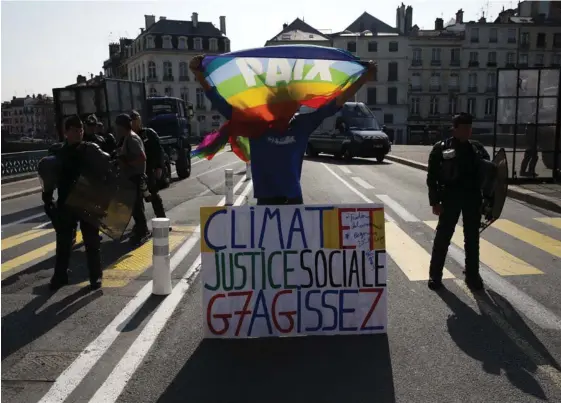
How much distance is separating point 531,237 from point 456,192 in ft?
11.7

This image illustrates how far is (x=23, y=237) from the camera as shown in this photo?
9.34 metres

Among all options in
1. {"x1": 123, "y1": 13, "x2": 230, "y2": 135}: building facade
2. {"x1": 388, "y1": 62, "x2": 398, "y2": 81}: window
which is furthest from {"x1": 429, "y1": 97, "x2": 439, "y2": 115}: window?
{"x1": 123, "y1": 13, "x2": 230, "y2": 135}: building facade

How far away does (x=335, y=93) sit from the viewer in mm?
5027

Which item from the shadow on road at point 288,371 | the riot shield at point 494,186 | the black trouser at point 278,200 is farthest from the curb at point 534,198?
the shadow on road at point 288,371

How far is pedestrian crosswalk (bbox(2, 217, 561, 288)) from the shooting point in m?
6.59

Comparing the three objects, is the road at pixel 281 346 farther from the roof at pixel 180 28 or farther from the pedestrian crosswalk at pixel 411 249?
the roof at pixel 180 28

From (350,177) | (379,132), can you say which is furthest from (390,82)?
(350,177)

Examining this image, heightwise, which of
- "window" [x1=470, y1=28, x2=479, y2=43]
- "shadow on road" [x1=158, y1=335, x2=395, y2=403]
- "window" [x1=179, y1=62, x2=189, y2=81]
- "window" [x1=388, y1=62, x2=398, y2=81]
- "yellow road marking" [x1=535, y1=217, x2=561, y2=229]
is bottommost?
"yellow road marking" [x1=535, y1=217, x2=561, y2=229]

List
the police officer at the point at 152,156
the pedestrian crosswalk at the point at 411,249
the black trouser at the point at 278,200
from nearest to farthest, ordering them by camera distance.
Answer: the black trouser at the point at 278,200, the pedestrian crosswalk at the point at 411,249, the police officer at the point at 152,156

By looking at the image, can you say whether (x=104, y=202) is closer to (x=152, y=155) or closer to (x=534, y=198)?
(x=152, y=155)

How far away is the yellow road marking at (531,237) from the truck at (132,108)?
8053 millimetres

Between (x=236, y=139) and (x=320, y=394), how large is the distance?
2.51m

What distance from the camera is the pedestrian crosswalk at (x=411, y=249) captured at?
6594 millimetres

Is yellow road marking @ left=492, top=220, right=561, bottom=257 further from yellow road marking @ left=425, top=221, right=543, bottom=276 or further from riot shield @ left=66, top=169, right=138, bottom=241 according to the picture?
riot shield @ left=66, top=169, right=138, bottom=241
